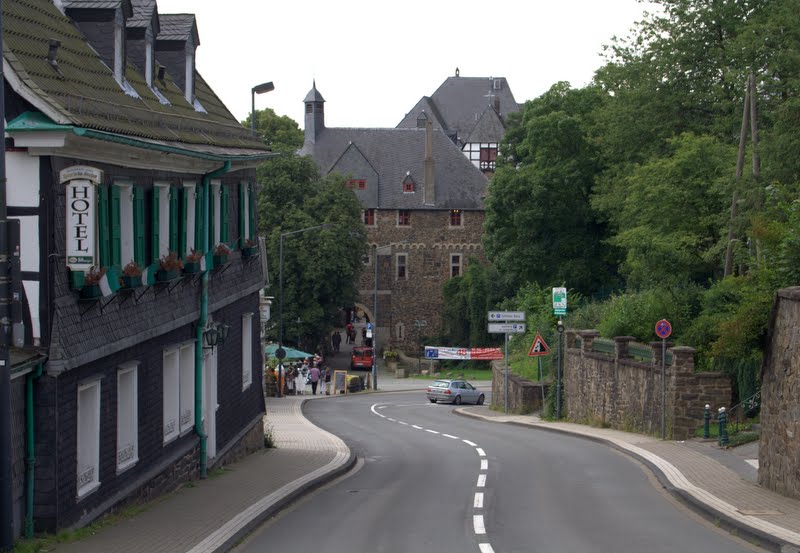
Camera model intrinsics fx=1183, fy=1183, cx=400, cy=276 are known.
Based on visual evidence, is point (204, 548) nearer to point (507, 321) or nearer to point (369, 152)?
point (507, 321)

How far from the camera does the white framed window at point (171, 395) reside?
695 inches

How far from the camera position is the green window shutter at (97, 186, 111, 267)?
13555 mm

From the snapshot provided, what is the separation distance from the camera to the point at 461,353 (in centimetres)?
7075

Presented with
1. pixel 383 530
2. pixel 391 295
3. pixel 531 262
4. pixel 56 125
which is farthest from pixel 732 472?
pixel 391 295

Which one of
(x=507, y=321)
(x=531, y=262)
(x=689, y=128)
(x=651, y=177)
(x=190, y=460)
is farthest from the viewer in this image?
(x=531, y=262)

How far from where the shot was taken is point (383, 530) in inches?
588

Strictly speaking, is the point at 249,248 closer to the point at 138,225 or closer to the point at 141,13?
the point at 141,13

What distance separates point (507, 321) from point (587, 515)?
76.3 feet

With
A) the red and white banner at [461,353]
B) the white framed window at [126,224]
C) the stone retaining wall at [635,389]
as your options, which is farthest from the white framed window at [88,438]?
the red and white banner at [461,353]

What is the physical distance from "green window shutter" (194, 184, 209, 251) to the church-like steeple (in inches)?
2951

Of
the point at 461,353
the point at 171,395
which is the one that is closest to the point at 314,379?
the point at 461,353

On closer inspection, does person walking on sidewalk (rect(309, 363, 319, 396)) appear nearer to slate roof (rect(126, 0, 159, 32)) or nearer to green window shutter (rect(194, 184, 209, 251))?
green window shutter (rect(194, 184, 209, 251))

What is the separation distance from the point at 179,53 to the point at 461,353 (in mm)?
50008

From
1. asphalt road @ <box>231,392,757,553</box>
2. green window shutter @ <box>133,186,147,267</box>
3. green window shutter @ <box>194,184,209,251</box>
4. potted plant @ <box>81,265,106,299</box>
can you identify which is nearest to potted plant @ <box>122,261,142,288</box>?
green window shutter @ <box>133,186,147,267</box>
